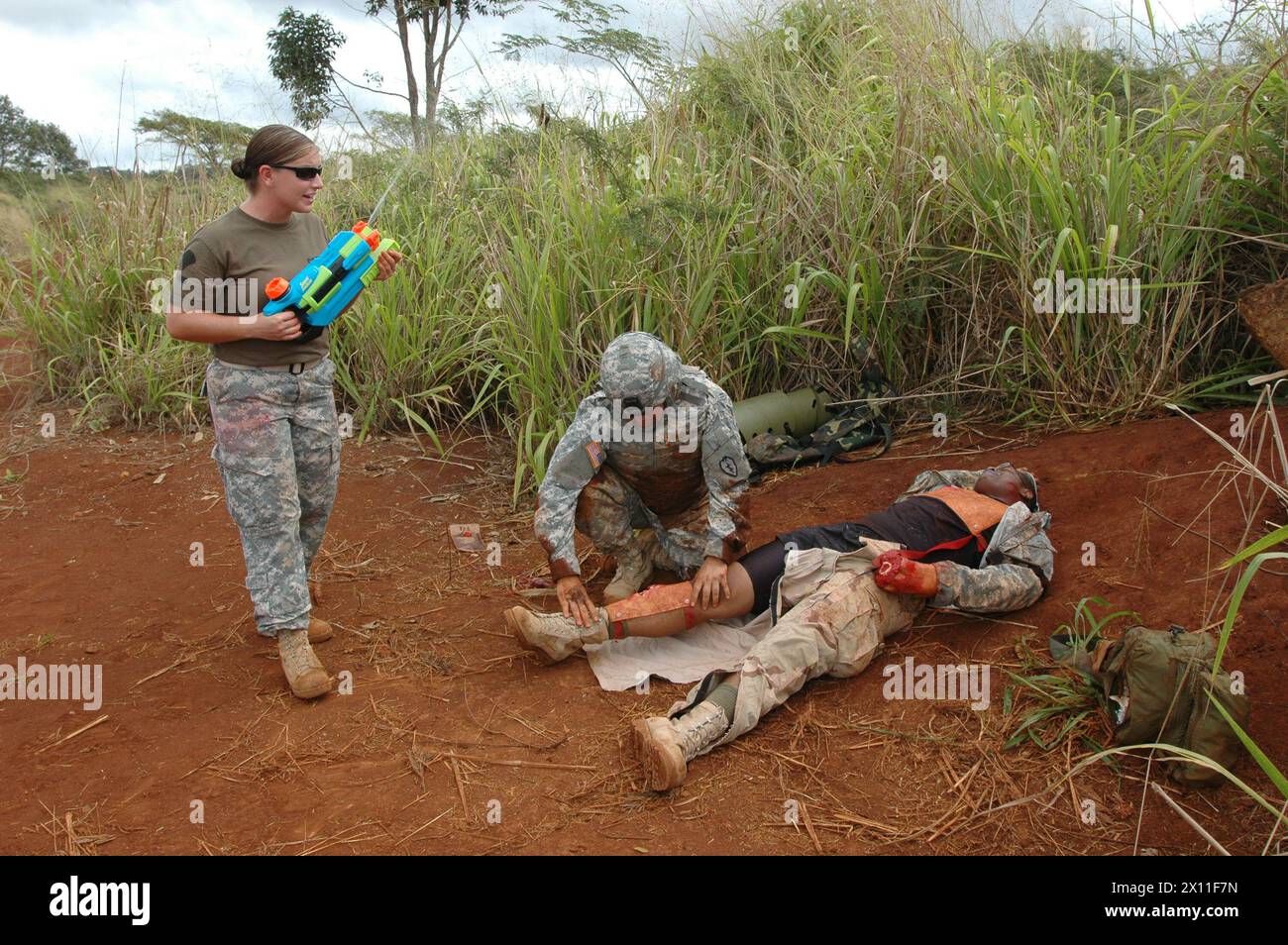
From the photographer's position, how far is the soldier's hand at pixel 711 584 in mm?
2834

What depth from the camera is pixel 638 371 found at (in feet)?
9.04

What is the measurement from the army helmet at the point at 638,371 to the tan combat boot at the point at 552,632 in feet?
2.12

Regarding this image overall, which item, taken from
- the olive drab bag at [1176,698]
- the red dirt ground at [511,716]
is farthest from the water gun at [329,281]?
the olive drab bag at [1176,698]

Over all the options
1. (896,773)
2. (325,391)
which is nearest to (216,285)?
(325,391)

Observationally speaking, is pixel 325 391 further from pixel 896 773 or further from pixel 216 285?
pixel 896 773

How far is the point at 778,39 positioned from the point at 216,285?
4198mm

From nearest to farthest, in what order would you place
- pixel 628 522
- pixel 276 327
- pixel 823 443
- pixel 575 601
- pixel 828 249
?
pixel 276 327 → pixel 575 601 → pixel 628 522 → pixel 823 443 → pixel 828 249

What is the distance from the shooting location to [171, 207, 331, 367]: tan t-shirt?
8.29ft

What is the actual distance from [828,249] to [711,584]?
2161mm

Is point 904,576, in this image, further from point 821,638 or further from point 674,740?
point 674,740

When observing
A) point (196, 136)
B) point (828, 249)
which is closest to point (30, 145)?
point (196, 136)

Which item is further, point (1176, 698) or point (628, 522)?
point (628, 522)

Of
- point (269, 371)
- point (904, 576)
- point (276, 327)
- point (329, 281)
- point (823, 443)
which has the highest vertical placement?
point (329, 281)

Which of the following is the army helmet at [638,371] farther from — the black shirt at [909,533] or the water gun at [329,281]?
the water gun at [329,281]
